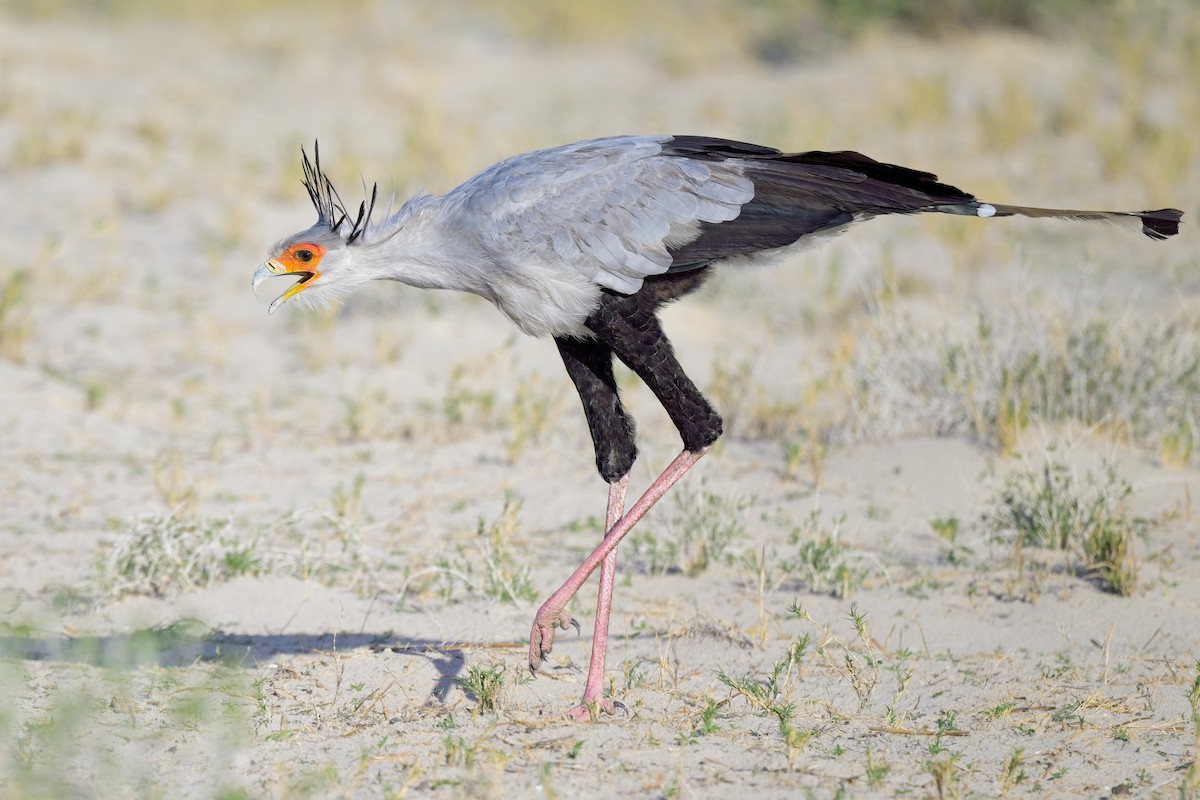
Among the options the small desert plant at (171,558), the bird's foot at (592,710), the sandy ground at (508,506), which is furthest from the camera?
the small desert plant at (171,558)

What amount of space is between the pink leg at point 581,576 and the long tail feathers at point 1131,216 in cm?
108

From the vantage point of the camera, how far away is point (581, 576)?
3.82 meters

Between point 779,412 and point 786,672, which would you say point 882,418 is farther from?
point 786,672

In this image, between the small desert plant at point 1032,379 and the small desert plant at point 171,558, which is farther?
the small desert plant at point 1032,379

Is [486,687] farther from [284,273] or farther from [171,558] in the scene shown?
[171,558]

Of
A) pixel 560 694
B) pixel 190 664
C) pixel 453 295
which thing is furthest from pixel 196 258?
pixel 560 694

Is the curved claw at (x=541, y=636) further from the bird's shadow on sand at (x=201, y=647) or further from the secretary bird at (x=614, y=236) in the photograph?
the bird's shadow on sand at (x=201, y=647)

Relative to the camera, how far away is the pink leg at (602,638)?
3656 millimetres

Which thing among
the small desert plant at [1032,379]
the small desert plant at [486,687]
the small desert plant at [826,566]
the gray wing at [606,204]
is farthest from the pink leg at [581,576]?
the small desert plant at [1032,379]

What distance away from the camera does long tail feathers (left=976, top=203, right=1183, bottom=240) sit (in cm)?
380

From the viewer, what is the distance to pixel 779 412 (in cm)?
636

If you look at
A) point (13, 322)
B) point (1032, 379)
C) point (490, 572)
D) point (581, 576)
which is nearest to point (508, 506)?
point (490, 572)

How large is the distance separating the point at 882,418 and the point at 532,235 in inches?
108

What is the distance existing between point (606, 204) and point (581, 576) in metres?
1.06
